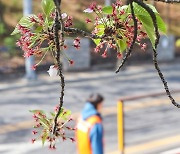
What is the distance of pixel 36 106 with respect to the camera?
12.3 m

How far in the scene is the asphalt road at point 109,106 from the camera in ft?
30.6

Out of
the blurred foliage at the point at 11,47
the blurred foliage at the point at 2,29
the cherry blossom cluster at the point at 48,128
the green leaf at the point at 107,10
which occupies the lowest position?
the cherry blossom cluster at the point at 48,128

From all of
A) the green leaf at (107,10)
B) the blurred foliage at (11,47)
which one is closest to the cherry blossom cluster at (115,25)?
the green leaf at (107,10)

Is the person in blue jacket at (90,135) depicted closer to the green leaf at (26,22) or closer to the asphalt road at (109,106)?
the asphalt road at (109,106)

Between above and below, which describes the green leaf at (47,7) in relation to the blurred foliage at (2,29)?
below

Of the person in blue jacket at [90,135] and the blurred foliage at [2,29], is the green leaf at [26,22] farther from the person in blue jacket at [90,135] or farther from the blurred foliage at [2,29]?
the blurred foliage at [2,29]

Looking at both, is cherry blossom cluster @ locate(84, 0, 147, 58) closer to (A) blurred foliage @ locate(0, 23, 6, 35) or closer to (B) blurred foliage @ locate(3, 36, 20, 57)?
(B) blurred foliage @ locate(3, 36, 20, 57)

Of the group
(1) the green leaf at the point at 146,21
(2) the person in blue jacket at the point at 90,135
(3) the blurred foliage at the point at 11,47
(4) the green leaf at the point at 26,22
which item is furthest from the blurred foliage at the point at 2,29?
(1) the green leaf at the point at 146,21

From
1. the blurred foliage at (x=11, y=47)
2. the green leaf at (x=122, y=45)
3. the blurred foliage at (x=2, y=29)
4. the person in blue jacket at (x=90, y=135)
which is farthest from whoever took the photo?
the blurred foliage at (x=2, y=29)

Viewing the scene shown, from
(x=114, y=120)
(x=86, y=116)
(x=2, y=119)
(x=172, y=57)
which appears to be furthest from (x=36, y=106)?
(x=172, y=57)

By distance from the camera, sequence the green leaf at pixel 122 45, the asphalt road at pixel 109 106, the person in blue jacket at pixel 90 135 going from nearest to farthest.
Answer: the green leaf at pixel 122 45 < the person in blue jacket at pixel 90 135 < the asphalt road at pixel 109 106

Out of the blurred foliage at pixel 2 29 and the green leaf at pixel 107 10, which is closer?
the green leaf at pixel 107 10

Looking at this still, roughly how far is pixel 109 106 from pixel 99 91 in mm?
2058

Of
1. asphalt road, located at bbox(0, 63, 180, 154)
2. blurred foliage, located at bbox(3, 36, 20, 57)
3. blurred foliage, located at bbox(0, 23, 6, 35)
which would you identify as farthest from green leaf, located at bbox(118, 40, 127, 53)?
blurred foliage, located at bbox(0, 23, 6, 35)
